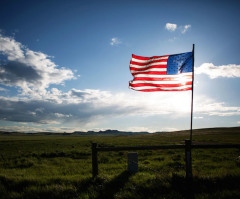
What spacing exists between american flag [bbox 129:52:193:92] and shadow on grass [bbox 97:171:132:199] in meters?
4.63

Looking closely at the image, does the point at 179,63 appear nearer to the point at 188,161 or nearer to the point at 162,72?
the point at 162,72

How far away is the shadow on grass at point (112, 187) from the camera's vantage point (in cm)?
483

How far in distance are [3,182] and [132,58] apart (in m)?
8.11

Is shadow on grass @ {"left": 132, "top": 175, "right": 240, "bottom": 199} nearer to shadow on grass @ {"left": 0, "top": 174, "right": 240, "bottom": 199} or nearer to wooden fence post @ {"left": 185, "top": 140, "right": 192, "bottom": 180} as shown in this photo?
shadow on grass @ {"left": 0, "top": 174, "right": 240, "bottom": 199}

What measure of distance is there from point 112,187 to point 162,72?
5734mm

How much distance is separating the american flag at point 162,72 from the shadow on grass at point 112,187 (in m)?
4.63

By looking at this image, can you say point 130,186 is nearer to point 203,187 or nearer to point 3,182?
point 203,187

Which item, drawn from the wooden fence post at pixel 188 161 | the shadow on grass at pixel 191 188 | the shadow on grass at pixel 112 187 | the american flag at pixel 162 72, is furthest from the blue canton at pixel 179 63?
the shadow on grass at pixel 112 187

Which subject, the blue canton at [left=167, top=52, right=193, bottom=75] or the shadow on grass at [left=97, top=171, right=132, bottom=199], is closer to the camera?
the shadow on grass at [left=97, top=171, right=132, bottom=199]

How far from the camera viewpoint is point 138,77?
8.88 meters

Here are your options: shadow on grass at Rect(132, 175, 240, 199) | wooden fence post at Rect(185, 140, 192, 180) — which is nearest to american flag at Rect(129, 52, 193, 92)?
wooden fence post at Rect(185, 140, 192, 180)

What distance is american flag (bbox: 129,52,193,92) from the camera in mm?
7699

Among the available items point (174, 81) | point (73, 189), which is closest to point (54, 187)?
point (73, 189)

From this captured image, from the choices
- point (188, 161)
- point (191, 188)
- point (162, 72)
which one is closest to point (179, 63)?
point (162, 72)
